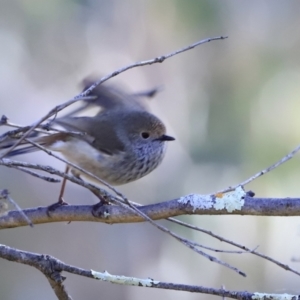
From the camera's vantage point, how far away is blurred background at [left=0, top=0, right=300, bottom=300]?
20.2ft

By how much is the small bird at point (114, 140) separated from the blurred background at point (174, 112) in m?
→ 2.12

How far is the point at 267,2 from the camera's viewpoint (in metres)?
7.82

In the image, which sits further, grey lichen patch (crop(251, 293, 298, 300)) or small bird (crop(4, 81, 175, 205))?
small bird (crop(4, 81, 175, 205))

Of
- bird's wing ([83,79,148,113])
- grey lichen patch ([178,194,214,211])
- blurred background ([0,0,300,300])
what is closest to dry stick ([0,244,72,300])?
grey lichen patch ([178,194,214,211])

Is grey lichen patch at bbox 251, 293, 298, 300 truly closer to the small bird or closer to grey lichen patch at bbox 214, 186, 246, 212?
grey lichen patch at bbox 214, 186, 246, 212

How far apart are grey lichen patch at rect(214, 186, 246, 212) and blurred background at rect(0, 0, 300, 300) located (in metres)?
3.82

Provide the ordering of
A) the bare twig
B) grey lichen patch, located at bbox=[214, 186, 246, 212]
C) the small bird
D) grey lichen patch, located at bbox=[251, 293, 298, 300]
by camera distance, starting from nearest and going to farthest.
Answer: grey lichen patch, located at bbox=[251, 293, 298, 300] → the bare twig → grey lichen patch, located at bbox=[214, 186, 246, 212] → the small bird

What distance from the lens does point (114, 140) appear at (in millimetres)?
3213

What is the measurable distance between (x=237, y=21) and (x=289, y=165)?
2.69 m

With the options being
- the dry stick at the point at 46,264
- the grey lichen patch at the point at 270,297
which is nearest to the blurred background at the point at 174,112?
the dry stick at the point at 46,264

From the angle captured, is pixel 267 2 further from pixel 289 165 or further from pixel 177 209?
pixel 177 209

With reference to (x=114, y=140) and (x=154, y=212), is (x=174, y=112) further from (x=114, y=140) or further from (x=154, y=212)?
(x=154, y=212)

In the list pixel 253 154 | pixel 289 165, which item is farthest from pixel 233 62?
pixel 289 165

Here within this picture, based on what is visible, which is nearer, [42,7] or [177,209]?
[177,209]
